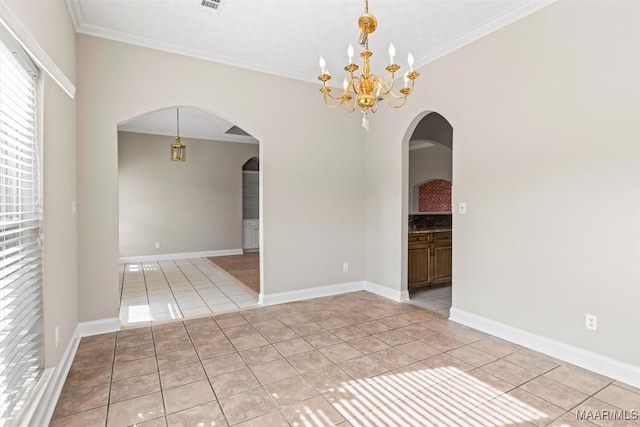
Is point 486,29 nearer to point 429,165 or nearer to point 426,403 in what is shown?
point 426,403

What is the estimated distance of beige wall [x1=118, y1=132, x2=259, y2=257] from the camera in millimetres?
7102

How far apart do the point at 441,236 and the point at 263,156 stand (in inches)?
112

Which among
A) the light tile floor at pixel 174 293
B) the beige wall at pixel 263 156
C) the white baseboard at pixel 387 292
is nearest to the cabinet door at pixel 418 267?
the white baseboard at pixel 387 292

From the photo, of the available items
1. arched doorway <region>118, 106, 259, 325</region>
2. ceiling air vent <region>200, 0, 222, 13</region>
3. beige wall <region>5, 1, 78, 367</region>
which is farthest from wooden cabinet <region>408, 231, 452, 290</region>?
beige wall <region>5, 1, 78, 367</region>

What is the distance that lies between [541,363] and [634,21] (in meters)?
2.56

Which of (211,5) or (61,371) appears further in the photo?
(211,5)

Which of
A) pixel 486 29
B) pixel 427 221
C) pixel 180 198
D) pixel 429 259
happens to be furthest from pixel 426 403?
pixel 180 198

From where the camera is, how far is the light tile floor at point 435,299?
3.98m

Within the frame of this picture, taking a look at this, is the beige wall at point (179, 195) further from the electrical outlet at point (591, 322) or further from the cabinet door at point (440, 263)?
the electrical outlet at point (591, 322)

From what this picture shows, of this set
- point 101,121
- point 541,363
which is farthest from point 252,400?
point 101,121

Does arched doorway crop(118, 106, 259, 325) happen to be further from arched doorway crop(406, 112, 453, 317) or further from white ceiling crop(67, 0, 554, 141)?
arched doorway crop(406, 112, 453, 317)

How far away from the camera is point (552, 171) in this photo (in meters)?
2.73

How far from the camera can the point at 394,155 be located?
433 centimetres

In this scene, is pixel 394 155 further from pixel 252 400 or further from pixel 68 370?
pixel 68 370
